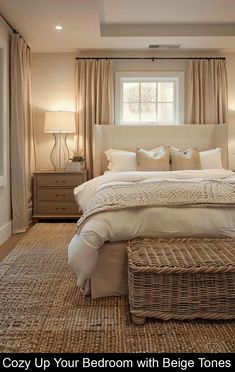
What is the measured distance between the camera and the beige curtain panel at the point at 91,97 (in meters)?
5.52

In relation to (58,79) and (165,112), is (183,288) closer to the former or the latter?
(165,112)

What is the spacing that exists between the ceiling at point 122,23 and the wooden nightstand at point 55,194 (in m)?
1.77

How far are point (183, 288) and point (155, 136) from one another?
11.6ft

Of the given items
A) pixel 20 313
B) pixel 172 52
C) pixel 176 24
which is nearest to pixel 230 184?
pixel 20 313

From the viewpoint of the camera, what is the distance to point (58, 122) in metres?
5.21

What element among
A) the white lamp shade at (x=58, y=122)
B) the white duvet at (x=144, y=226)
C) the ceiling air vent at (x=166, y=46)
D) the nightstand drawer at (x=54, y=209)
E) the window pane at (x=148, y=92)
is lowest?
the nightstand drawer at (x=54, y=209)

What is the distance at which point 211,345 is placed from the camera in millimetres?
1892

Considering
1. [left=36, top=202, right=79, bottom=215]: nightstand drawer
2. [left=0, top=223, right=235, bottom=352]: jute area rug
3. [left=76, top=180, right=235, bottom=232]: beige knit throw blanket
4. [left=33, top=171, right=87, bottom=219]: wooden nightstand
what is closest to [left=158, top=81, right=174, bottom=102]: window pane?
[left=33, top=171, right=87, bottom=219]: wooden nightstand

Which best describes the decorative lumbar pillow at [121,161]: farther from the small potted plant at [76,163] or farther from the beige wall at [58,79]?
the beige wall at [58,79]

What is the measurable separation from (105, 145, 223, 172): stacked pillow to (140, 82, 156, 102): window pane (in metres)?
1.05

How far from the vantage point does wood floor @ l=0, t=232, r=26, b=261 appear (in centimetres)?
376

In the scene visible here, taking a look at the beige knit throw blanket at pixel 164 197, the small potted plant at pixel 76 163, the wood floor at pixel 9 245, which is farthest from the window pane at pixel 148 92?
the beige knit throw blanket at pixel 164 197

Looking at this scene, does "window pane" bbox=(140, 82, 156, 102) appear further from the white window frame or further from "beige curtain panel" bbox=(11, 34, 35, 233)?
"beige curtain panel" bbox=(11, 34, 35, 233)

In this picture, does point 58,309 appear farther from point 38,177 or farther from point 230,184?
point 38,177
